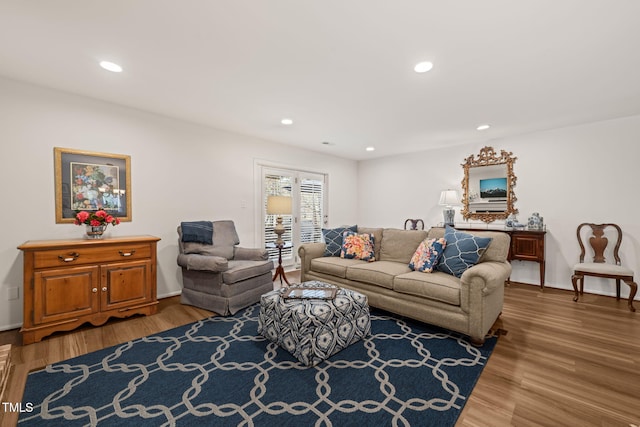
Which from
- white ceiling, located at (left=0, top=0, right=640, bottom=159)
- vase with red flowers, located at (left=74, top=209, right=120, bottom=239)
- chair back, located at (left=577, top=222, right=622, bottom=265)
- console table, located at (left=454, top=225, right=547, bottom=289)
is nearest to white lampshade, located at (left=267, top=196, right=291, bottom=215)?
white ceiling, located at (left=0, top=0, right=640, bottom=159)

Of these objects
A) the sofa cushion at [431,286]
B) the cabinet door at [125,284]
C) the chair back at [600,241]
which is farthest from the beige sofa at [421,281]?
the chair back at [600,241]

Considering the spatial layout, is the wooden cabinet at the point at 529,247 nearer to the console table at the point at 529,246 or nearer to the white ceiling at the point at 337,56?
Result: the console table at the point at 529,246

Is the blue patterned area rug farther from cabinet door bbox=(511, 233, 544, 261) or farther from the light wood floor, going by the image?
cabinet door bbox=(511, 233, 544, 261)

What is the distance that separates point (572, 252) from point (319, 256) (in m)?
3.71

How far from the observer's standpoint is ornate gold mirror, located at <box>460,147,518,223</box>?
15.1 ft

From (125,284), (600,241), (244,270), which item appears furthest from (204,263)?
(600,241)

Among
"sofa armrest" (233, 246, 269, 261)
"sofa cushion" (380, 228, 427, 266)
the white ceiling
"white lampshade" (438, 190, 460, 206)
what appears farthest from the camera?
"white lampshade" (438, 190, 460, 206)

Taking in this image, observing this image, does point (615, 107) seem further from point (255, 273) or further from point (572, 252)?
point (255, 273)

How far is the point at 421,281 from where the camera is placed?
2.64m

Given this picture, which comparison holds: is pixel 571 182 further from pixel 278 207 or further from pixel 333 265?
pixel 278 207

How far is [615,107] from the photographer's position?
3.34 meters

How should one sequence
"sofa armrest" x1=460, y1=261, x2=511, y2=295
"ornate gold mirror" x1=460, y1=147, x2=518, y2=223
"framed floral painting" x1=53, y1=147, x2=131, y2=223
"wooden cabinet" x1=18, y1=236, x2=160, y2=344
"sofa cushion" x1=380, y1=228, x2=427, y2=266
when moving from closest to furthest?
"sofa armrest" x1=460, y1=261, x2=511, y2=295 < "wooden cabinet" x1=18, y1=236, x2=160, y2=344 < "framed floral painting" x1=53, y1=147, x2=131, y2=223 < "sofa cushion" x1=380, y1=228, x2=427, y2=266 < "ornate gold mirror" x1=460, y1=147, x2=518, y2=223

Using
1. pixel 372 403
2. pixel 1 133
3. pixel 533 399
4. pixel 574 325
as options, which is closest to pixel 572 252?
Answer: pixel 574 325

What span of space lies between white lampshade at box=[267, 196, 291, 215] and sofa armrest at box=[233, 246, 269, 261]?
0.69 meters
